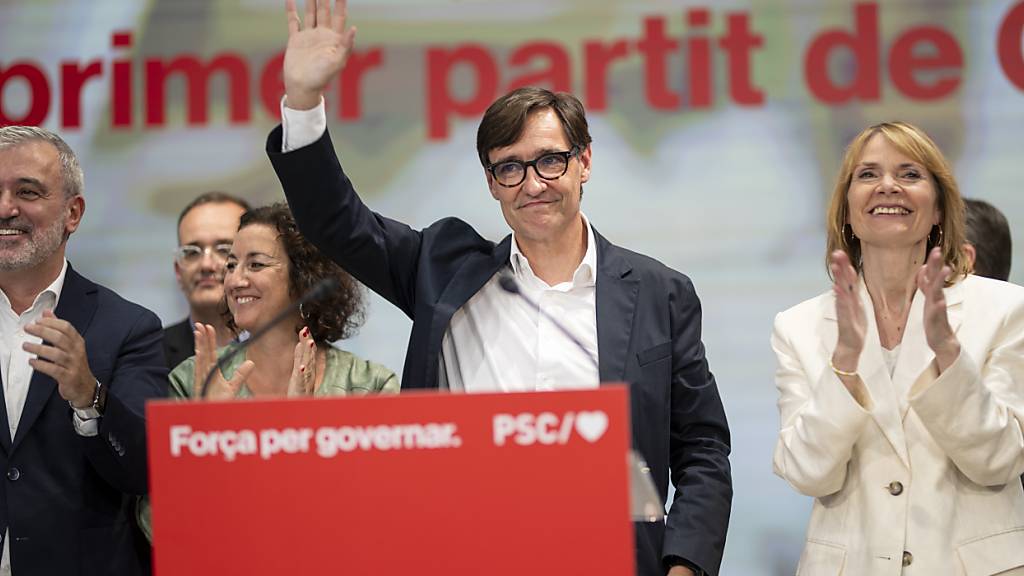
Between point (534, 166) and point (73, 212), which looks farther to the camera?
point (73, 212)

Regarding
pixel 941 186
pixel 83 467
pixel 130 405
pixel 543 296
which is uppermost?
pixel 941 186

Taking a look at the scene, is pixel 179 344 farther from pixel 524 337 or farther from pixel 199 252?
pixel 524 337

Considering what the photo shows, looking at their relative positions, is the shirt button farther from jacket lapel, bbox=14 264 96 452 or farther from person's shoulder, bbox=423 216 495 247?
jacket lapel, bbox=14 264 96 452

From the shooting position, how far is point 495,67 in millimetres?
5016

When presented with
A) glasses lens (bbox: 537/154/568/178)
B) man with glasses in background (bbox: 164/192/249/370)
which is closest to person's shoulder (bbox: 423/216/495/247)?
glasses lens (bbox: 537/154/568/178)

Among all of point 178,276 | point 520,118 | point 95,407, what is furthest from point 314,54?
point 178,276

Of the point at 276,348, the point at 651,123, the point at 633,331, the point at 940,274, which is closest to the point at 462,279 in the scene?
the point at 633,331

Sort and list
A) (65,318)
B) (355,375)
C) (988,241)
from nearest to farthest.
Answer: (65,318) < (355,375) < (988,241)

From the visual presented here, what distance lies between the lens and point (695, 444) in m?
2.98

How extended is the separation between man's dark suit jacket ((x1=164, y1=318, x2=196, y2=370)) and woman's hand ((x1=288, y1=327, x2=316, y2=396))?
1019 mm

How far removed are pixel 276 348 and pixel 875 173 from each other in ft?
5.75

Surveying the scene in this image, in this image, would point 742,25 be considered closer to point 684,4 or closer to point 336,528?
point 684,4

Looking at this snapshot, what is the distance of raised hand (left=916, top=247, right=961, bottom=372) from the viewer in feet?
8.70

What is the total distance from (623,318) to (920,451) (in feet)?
2.48
